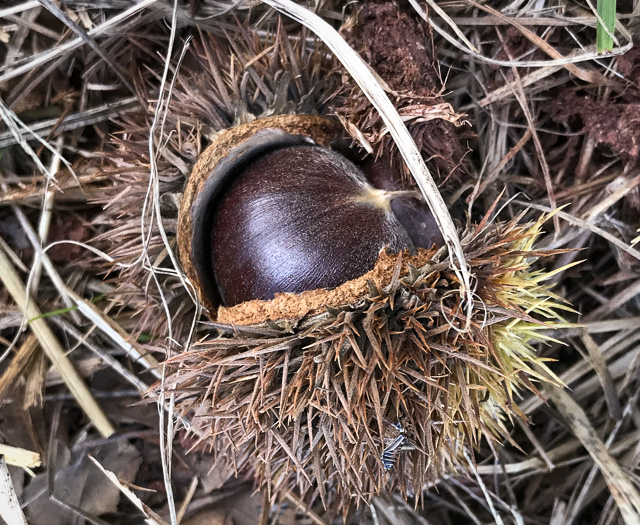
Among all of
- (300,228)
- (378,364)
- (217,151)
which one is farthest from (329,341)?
(217,151)

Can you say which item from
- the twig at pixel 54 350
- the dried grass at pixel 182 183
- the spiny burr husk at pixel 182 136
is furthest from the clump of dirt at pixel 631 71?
the twig at pixel 54 350

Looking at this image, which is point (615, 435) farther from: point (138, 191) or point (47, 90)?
point (47, 90)

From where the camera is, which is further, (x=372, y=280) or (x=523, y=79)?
(x=523, y=79)

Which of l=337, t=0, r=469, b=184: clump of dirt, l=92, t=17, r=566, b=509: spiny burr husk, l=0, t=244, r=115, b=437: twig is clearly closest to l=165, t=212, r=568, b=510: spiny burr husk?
l=92, t=17, r=566, b=509: spiny burr husk

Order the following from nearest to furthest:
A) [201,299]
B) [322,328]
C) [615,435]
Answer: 1. [322,328]
2. [201,299]
3. [615,435]

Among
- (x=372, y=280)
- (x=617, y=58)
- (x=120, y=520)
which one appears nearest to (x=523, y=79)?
(x=617, y=58)

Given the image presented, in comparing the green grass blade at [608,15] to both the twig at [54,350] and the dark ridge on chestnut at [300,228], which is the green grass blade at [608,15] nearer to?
the dark ridge on chestnut at [300,228]
